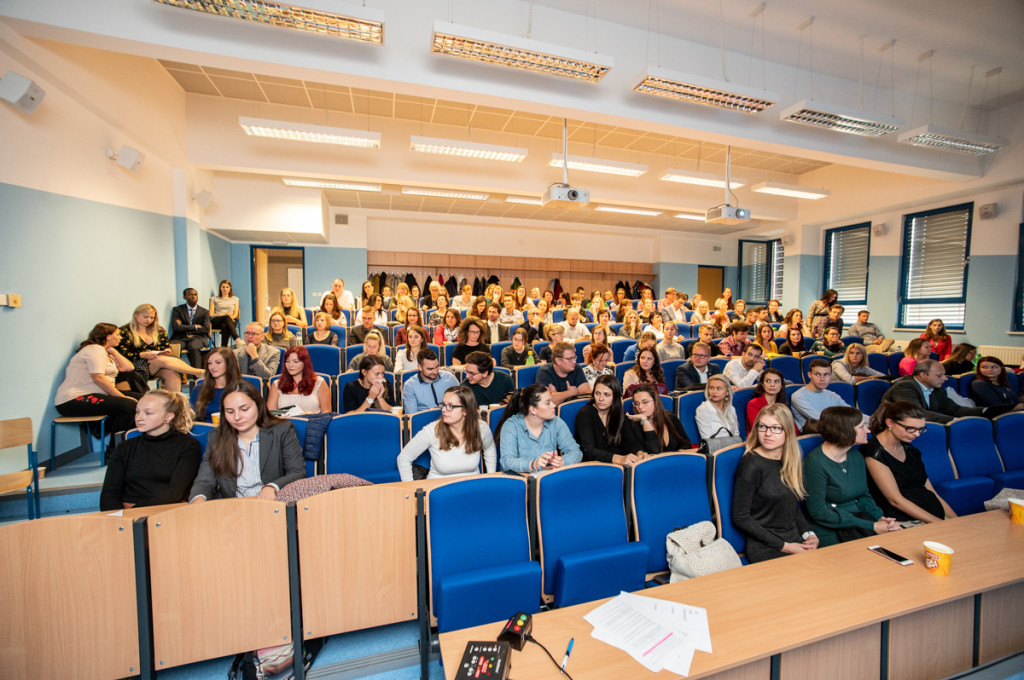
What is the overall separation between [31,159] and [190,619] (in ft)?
13.3

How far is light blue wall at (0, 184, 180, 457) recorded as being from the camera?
3.36 meters

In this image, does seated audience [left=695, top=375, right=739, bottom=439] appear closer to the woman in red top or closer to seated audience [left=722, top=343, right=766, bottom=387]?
seated audience [left=722, top=343, right=766, bottom=387]

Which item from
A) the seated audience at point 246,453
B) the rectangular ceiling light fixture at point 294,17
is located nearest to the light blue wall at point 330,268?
the rectangular ceiling light fixture at point 294,17

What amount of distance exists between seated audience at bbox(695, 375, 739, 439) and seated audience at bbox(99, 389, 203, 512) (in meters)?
3.29

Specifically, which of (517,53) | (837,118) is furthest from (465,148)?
(837,118)

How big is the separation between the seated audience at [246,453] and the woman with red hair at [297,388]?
108 cm

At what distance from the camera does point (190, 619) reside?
1698 millimetres

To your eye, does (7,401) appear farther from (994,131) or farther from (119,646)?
(994,131)

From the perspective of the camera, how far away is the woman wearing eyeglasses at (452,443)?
8.50 ft

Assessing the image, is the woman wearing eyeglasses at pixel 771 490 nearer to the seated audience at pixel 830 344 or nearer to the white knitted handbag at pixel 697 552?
the white knitted handbag at pixel 697 552

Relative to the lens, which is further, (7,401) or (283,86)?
(283,86)

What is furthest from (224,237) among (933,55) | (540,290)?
(933,55)

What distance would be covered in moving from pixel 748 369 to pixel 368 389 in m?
3.70

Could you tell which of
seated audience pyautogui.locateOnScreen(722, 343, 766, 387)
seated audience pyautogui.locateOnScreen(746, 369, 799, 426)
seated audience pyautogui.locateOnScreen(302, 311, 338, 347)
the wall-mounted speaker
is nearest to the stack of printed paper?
seated audience pyautogui.locateOnScreen(746, 369, 799, 426)
